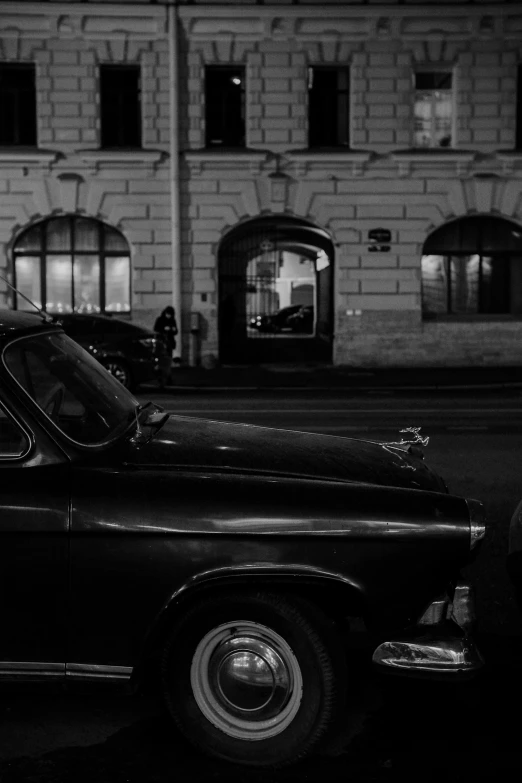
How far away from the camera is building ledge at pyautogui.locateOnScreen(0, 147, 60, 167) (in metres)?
23.7

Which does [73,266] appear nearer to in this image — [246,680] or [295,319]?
[295,319]

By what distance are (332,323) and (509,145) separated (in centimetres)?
577

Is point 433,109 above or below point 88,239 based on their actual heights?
above

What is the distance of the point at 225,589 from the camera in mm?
3971

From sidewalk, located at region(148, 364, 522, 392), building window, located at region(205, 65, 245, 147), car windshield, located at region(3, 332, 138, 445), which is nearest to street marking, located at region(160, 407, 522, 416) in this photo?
sidewalk, located at region(148, 364, 522, 392)

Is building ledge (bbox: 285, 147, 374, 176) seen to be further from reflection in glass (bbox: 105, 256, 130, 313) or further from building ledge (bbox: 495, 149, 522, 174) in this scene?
reflection in glass (bbox: 105, 256, 130, 313)

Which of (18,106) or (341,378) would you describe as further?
(18,106)

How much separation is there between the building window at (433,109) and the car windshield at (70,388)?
20.6 m

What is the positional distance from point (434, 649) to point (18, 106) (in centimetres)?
2239

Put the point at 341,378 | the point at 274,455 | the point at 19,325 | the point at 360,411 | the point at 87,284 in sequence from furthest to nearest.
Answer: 1. the point at 87,284
2. the point at 341,378
3. the point at 360,411
4. the point at 19,325
5. the point at 274,455

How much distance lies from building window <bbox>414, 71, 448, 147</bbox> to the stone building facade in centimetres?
19

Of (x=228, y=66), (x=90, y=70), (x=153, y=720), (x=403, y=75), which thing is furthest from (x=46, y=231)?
(x=153, y=720)

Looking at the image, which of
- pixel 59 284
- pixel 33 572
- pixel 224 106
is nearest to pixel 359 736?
pixel 33 572

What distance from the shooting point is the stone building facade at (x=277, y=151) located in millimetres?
23812
